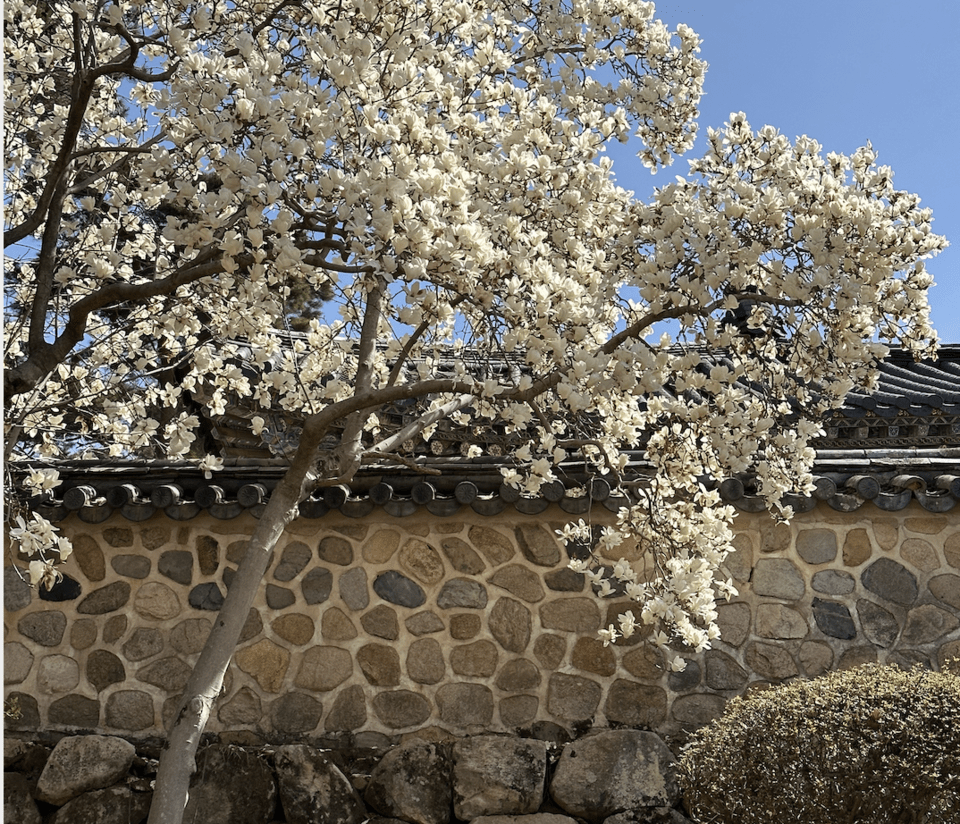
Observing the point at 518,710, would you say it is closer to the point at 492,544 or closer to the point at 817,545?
the point at 492,544

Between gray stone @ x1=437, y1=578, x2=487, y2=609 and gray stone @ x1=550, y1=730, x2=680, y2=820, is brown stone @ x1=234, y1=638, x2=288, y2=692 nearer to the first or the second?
gray stone @ x1=437, y1=578, x2=487, y2=609

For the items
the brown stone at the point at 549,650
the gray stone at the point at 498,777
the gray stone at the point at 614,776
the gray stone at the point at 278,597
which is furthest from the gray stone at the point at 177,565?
the gray stone at the point at 614,776

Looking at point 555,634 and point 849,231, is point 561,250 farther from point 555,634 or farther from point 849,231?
point 555,634

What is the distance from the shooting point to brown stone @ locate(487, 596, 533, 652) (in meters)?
5.51

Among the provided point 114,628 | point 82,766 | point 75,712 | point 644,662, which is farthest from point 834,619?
point 75,712

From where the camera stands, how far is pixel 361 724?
17.9ft

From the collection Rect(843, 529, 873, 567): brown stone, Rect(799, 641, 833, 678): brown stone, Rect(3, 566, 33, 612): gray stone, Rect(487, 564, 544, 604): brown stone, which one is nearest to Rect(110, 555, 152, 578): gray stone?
Rect(3, 566, 33, 612): gray stone

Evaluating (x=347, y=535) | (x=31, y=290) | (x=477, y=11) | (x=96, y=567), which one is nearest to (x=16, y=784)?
(x=96, y=567)

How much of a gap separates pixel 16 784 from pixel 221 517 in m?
1.87

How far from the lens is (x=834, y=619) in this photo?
5371 millimetres

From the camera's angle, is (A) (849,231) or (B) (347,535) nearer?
(A) (849,231)

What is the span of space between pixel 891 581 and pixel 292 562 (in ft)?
11.3

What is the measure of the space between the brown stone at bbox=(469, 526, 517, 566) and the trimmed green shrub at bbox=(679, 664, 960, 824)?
1.81 metres

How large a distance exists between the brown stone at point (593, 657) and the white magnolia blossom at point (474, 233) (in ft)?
1.20
